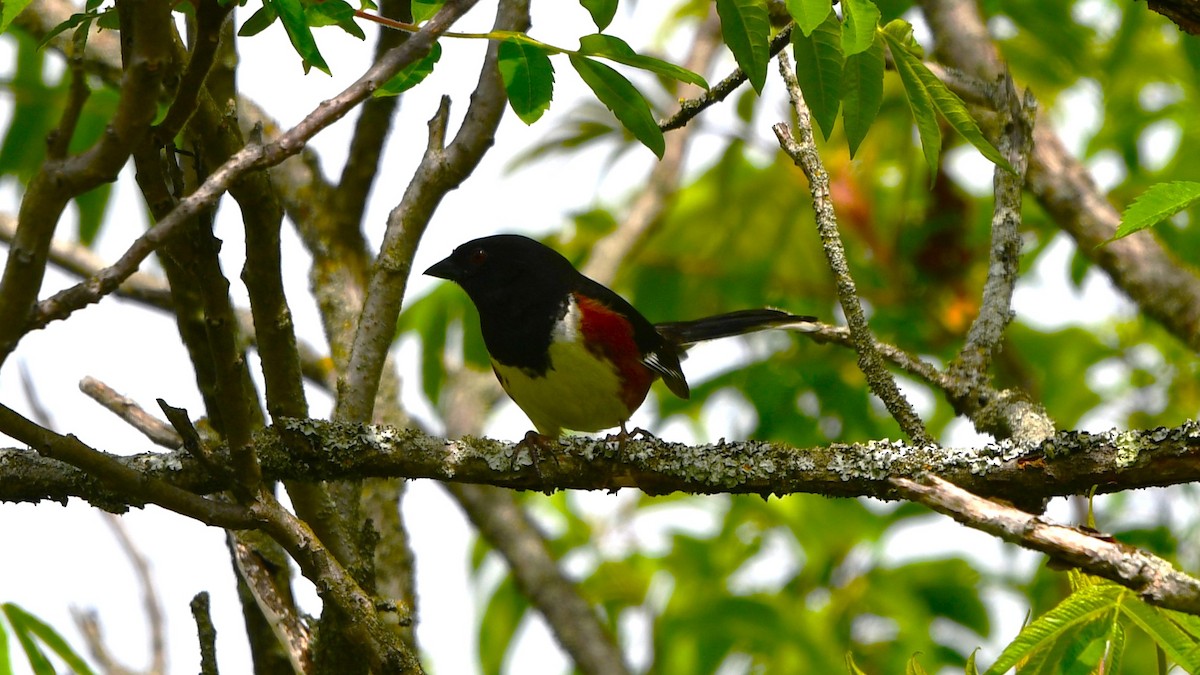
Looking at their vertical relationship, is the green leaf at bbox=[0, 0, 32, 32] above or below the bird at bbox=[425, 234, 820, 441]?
below

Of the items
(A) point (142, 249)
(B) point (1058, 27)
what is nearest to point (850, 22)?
(A) point (142, 249)

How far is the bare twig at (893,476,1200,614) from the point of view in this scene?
1665 millimetres

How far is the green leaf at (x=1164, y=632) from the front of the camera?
1738 mm

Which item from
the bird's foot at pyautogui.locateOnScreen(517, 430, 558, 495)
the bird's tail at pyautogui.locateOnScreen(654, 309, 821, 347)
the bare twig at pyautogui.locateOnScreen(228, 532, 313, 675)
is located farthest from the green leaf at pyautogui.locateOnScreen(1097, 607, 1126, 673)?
the bird's tail at pyautogui.locateOnScreen(654, 309, 821, 347)

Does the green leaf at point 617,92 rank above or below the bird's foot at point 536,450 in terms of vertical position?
above

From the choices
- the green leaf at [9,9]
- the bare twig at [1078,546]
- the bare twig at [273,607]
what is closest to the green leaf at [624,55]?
the bare twig at [1078,546]

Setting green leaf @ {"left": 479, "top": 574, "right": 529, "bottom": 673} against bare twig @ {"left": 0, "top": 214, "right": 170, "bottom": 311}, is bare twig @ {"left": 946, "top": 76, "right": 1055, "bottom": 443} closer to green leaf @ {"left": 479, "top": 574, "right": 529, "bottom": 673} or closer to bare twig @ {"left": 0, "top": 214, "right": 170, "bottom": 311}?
bare twig @ {"left": 0, "top": 214, "right": 170, "bottom": 311}

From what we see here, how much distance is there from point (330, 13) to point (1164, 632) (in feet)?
5.36

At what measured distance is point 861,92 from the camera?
226 cm

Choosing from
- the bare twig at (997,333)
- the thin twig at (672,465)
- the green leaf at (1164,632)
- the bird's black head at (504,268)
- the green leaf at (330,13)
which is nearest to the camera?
the green leaf at (1164,632)

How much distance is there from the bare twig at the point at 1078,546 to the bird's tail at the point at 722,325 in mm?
2346

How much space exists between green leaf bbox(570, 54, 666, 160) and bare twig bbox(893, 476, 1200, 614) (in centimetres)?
80

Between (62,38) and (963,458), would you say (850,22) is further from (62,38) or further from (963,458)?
(62,38)

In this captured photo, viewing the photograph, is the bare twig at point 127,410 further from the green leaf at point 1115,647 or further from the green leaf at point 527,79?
the green leaf at point 1115,647
